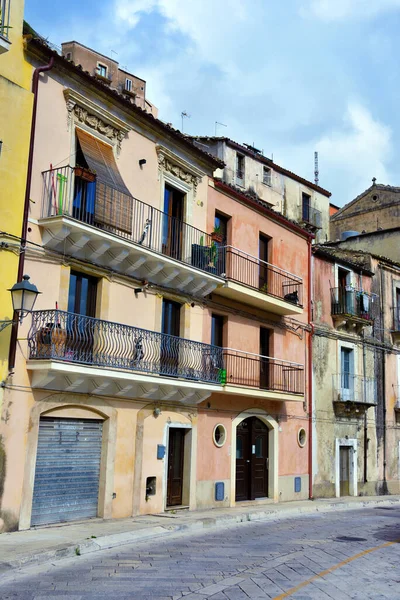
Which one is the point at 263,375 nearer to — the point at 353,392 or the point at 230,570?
the point at 353,392

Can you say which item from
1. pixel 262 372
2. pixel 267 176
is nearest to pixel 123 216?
pixel 262 372

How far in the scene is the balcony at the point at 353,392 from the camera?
2391cm

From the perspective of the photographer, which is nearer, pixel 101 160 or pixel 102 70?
pixel 101 160

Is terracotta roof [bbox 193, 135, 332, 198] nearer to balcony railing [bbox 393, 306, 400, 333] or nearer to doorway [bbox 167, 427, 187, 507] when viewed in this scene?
balcony railing [bbox 393, 306, 400, 333]

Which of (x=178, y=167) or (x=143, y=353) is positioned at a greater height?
(x=178, y=167)

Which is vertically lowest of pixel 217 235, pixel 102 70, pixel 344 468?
pixel 344 468

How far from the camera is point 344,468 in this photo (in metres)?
24.3

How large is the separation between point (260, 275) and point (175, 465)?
6.75 m

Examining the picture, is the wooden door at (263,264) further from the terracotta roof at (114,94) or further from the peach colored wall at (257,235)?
the terracotta roof at (114,94)

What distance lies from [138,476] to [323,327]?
1068 centimetres

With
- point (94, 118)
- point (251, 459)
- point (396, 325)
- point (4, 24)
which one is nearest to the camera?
point (4, 24)

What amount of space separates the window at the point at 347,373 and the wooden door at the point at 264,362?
473cm

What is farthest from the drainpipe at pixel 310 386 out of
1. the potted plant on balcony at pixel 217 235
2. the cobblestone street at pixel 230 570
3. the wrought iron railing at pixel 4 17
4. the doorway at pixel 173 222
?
the wrought iron railing at pixel 4 17

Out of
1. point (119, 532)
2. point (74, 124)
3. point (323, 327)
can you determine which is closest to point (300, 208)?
point (323, 327)
